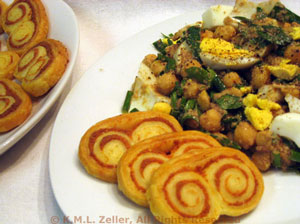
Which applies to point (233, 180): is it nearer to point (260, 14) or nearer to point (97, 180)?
point (97, 180)

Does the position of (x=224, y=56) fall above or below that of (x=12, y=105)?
above

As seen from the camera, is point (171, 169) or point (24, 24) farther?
point (24, 24)

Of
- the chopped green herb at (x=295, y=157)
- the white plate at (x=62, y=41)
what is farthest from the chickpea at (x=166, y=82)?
the chopped green herb at (x=295, y=157)

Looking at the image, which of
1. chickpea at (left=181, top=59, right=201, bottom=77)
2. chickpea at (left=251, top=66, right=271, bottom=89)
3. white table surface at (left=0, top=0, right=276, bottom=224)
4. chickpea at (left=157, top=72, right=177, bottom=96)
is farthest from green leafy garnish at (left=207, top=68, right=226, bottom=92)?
white table surface at (left=0, top=0, right=276, bottom=224)

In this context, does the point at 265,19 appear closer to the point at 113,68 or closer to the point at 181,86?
the point at 181,86

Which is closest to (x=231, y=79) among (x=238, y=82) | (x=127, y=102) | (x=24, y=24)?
(x=238, y=82)

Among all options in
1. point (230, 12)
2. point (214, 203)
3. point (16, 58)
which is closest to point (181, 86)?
point (230, 12)

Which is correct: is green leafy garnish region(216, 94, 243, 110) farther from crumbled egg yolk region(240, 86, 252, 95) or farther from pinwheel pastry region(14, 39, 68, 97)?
pinwheel pastry region(14, 39, 68, 97)
